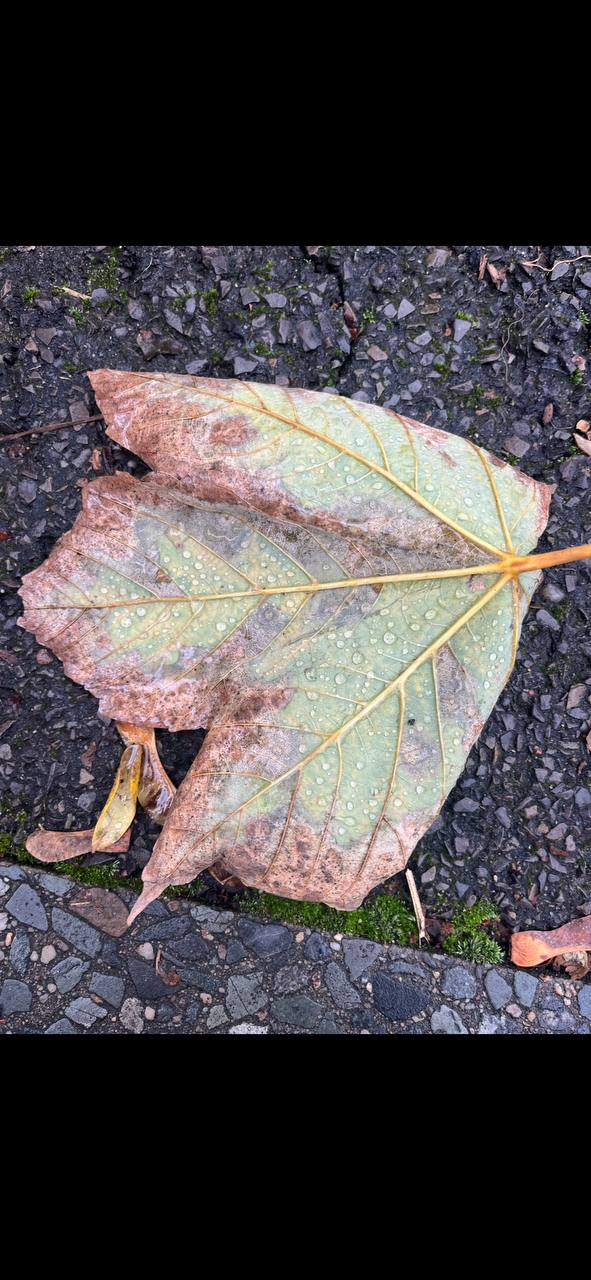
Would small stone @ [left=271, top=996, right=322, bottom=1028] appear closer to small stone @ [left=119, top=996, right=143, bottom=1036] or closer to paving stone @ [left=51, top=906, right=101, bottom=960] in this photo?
small stone @ [left=119, top=996, right=143, bottom=1036]

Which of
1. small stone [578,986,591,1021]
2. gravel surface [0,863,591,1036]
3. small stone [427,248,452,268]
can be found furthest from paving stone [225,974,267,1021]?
small stone [427,248,452,268]

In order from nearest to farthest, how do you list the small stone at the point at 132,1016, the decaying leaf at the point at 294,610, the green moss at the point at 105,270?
1. the decaying leaf at the point at 294,610
2. the small stone at the point at 132,1016
3. the green moss at the point at 105,270

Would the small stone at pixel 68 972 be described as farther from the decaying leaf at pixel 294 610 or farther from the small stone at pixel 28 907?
the decaying leaf at pixel 294 610

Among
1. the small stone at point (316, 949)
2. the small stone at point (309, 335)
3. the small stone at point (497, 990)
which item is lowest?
the small stone at point (497, 990)

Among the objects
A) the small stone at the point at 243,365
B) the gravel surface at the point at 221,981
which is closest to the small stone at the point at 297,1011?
the gravel surface at the point at 221,981

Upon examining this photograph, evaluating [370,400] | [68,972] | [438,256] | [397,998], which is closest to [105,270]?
[370,400]

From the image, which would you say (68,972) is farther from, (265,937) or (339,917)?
(339,917)
